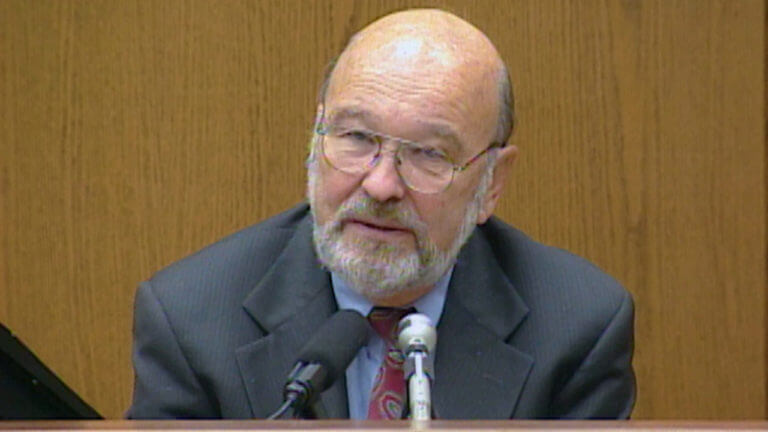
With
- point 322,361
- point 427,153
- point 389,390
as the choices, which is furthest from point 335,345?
point 427,153

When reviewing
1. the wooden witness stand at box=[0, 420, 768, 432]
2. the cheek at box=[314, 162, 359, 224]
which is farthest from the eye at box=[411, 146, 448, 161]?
the wooden witness stand at box=[0, 420, 768, 432]

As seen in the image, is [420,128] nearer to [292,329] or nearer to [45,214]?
[292,329]

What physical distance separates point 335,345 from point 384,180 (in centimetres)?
55

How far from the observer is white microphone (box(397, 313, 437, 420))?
175 centimetres

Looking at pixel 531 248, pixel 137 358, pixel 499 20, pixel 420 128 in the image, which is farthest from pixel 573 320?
pixel 499 20

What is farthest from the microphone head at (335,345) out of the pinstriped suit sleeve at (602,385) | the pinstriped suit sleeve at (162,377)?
the pinstriped suit sleeve at (602,385)

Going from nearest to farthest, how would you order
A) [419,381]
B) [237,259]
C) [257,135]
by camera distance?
1. [419,381]
2. [237,259]
3. [257,135]

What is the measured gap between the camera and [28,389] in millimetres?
2359

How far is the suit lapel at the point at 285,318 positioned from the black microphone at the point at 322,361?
0.39 m

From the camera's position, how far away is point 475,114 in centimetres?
257

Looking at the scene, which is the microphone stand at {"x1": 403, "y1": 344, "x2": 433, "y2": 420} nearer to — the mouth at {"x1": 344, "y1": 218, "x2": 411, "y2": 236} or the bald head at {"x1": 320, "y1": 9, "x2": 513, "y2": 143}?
the mouth at {"x1": 344, "y1": 218, "x2": 411, "y2": 236}

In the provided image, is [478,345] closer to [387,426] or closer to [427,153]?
A: [427,153]

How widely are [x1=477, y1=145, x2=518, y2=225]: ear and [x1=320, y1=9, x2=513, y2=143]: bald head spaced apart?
2cm

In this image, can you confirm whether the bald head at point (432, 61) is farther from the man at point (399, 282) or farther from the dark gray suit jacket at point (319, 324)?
the dark gray suit jacket at point (319, 324)
